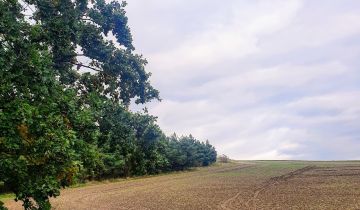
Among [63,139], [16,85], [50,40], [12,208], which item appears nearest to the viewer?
[63,139]

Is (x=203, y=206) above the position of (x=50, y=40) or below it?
below

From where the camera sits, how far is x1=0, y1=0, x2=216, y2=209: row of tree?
17578mm

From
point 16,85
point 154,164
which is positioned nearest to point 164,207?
point 16,85

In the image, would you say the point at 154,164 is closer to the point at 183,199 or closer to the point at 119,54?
the point at 183,199

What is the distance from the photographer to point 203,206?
103ft

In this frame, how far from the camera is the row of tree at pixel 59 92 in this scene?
1758 centimetres

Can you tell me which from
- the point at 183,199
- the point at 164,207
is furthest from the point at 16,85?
the point at 183,199

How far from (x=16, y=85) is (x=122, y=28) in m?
8.79

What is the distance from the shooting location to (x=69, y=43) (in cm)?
2397

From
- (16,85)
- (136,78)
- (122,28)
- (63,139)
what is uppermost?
(122,28)

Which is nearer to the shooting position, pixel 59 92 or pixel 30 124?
pixel 30 124

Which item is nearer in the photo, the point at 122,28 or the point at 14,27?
the point at 14,27

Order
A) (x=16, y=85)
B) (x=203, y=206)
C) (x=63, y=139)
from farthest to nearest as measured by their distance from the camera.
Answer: (x=203, y=206) → (x=16, y=85) → (x=63, y=139)

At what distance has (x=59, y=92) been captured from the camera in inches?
810
